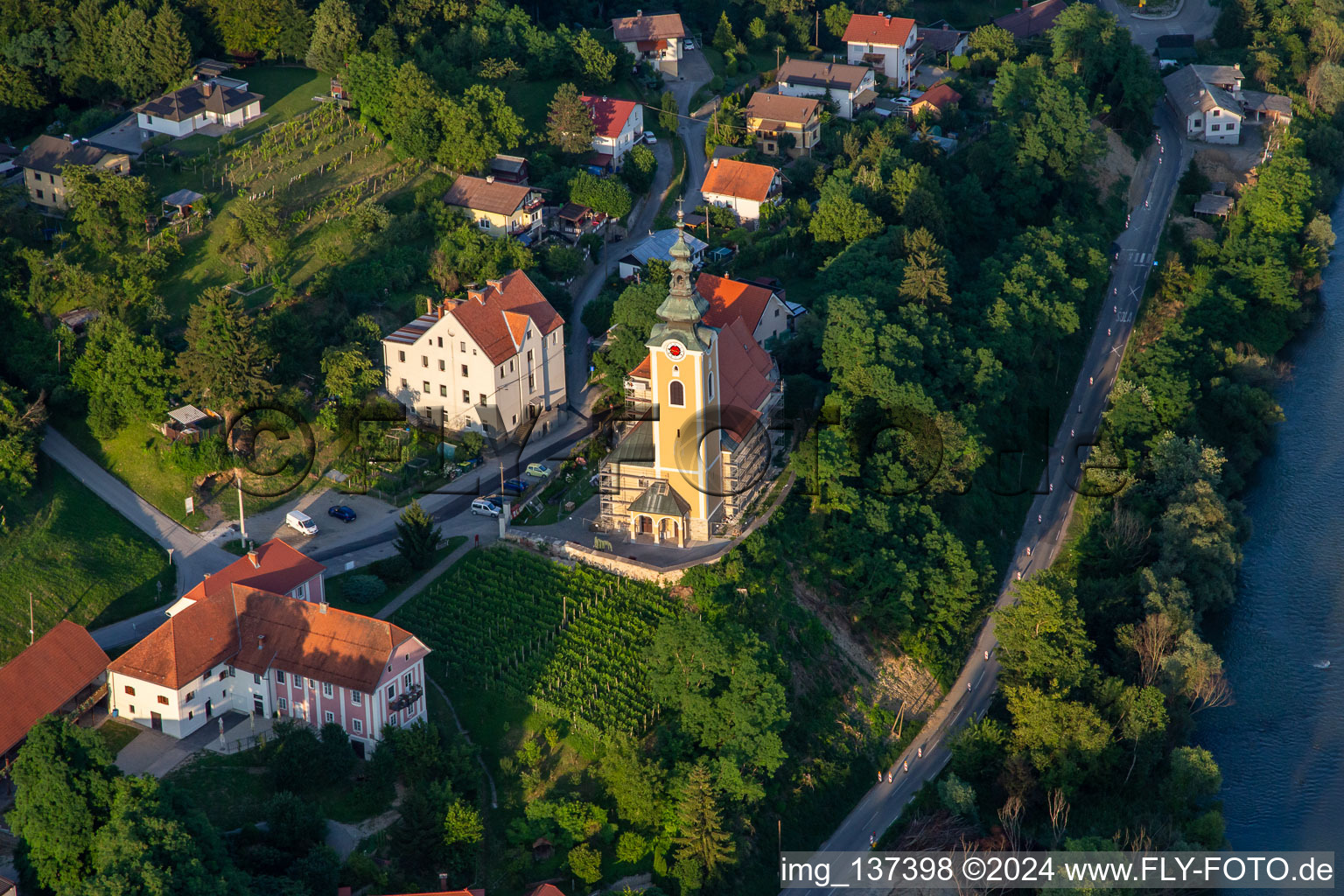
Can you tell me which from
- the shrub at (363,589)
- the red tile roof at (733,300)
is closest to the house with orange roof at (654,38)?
the red tile roof at (733,300)

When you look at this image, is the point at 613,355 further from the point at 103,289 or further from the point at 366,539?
the point at 103,289

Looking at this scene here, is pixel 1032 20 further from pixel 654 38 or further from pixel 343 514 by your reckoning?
pixel 343 514

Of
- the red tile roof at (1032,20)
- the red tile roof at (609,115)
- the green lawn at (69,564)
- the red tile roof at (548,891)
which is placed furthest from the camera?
the red tile roof at (1032,20)

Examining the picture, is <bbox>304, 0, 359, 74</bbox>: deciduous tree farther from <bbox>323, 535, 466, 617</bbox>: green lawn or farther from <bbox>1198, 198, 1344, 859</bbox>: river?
<bbox>1198, 198, 1344, 859</bbox>: river

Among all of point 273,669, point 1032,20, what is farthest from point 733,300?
point 1032,20

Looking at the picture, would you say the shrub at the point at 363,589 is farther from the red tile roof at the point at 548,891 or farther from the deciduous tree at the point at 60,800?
the red tile roof at the point at 548,891

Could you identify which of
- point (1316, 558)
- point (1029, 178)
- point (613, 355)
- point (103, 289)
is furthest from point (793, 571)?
point (1029, 178)
